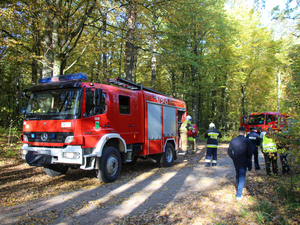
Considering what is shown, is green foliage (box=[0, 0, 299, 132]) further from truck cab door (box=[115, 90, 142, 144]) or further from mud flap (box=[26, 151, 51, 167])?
mud flap (box=[26, 151, 51, 167])

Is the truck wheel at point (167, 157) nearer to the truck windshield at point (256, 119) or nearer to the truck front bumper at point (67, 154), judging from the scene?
the truck front bumper at point (67, 154)

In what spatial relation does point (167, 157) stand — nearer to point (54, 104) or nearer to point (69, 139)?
point (69, 139)

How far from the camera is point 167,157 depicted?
947 centimetres

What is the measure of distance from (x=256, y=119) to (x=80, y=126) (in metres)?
19.3

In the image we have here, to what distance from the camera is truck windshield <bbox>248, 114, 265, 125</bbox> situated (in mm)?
20172

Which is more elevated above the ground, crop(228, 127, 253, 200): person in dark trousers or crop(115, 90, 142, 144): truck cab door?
crop(115, 90, 142, 144): truck cab door

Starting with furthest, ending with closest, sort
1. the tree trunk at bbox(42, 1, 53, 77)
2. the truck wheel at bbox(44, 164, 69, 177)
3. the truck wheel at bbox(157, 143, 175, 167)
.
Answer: the tree trunk at bbox(42, 1, 53, 77) < the truck wheel at bbox(157, 143, 175, 167) < the truck wheel at bbox(44, 164, 69, 177)

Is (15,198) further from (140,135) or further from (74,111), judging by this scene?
(140,135)

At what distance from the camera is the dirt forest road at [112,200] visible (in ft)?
13.5

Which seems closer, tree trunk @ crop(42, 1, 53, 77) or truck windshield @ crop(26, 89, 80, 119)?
truck windshield @ crop(26, 89, 80, 119)

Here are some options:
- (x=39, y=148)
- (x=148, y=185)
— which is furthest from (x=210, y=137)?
(x=39, y=148)

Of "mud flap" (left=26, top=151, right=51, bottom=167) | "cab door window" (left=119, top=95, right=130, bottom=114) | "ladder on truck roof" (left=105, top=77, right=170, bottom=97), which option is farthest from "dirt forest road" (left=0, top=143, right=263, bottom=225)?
"ladder on truck roof" (left=105, top=77, right=170, bottom=97)

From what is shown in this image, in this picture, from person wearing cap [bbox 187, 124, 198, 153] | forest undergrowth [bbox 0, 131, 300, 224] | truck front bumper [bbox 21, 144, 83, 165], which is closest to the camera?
forest undergrowth [bbox 0, 131, 300, 224]

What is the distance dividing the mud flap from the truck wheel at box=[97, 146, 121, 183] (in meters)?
1.40
